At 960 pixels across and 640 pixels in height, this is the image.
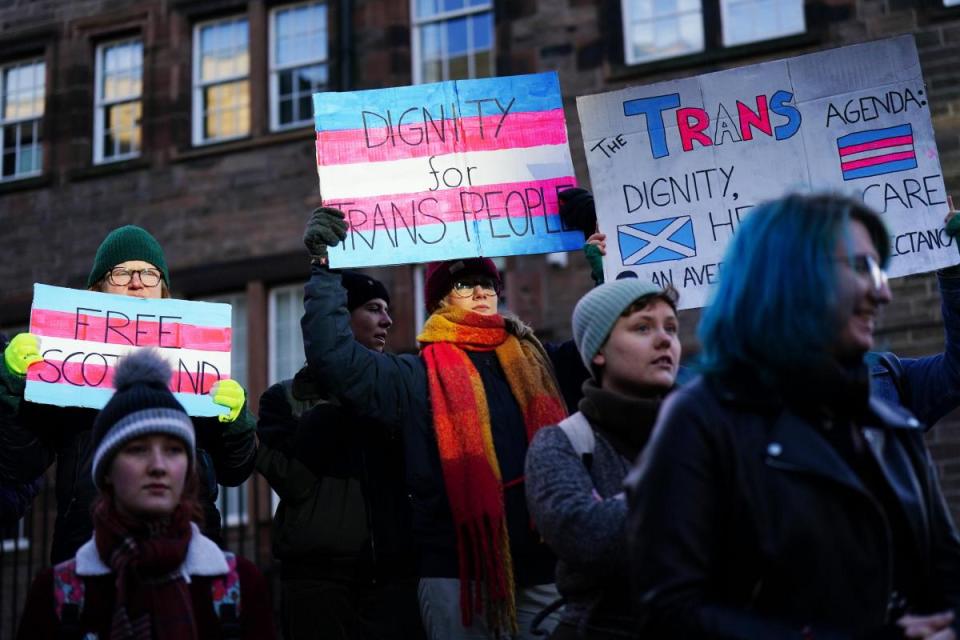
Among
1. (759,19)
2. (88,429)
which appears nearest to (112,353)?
(88,429)

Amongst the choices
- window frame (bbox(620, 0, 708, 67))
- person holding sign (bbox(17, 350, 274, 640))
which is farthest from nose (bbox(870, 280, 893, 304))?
window frame (bbox(620, 0, 708, 67))

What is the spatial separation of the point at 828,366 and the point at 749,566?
0.41 metres

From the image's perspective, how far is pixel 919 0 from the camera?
1269 centimetres

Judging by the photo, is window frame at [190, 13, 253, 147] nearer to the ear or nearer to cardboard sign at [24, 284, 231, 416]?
cardboard sign at [24, 284, 231, 416]

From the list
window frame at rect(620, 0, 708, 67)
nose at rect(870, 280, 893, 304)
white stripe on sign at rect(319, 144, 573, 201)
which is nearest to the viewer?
nose at rect(870, 280, 893, 304)

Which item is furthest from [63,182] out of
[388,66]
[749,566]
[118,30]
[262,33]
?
[749,566]

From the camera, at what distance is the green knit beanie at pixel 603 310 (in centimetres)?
390

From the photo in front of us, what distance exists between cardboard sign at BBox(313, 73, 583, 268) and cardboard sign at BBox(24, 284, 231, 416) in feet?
2.37

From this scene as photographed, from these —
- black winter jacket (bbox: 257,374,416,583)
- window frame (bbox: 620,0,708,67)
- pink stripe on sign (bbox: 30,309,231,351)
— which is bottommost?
black winter jacket (bbox: 257,374,416,583)

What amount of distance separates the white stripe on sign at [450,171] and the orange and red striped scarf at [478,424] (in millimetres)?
698

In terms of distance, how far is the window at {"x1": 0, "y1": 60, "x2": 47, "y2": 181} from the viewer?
54.7ft

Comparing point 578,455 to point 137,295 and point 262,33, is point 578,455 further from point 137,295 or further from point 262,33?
point 262,33

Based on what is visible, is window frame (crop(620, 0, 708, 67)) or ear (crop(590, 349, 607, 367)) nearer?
ear (crop(590, 349, 607, 367))

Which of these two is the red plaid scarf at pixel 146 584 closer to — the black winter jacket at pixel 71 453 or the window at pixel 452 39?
the black winter jacket at pixel 71 453
